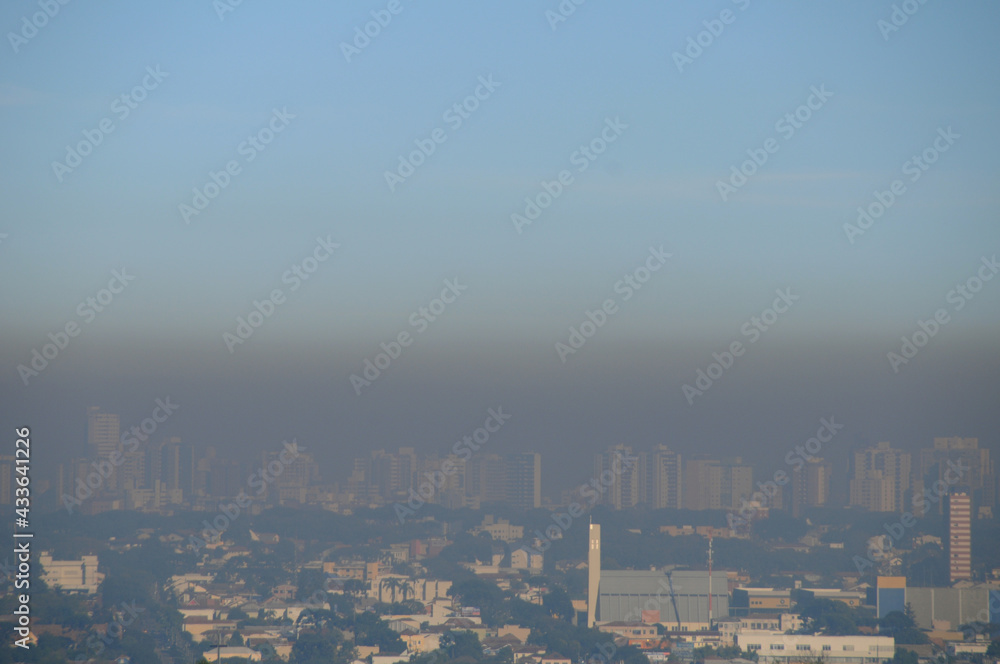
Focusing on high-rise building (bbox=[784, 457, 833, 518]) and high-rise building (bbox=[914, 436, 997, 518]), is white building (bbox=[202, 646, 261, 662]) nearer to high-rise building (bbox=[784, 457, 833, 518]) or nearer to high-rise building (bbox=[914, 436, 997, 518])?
high-rise building (bbox=[914, 436, 997, 518])

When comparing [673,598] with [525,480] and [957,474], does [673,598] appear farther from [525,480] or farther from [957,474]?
[525,480]

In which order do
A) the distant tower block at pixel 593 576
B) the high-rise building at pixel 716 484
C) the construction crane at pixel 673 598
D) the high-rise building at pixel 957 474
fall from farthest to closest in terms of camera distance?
the high-rise building at pixel 716 484 < the high-rise building at pixel 957 474 < the distant tower block at pixel 593 576 < the construction crane at pixel 673 598

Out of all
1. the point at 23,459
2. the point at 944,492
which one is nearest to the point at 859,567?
the point at 944,492

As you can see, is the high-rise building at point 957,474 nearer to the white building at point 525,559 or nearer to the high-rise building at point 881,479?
the high-rise building at point 881,479

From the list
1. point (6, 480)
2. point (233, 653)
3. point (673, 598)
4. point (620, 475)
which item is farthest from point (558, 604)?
point (620, 475)

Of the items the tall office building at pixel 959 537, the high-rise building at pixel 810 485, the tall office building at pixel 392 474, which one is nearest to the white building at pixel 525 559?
the tall office building at pixel 392 474

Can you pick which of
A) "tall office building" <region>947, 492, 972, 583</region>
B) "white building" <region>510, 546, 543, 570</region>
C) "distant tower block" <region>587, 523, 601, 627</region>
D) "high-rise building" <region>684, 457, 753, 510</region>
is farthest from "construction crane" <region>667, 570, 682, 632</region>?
"high-rise building" <region>684, 457, 753, 510</region>
